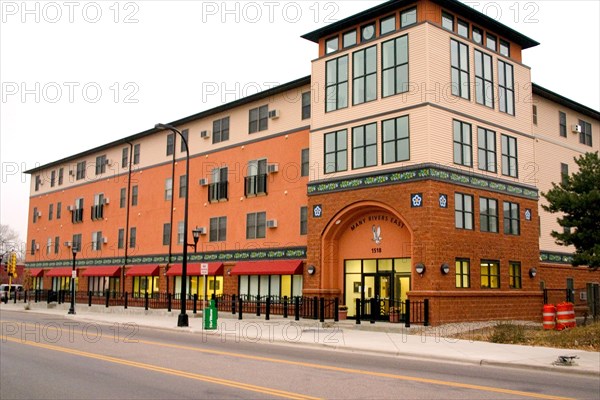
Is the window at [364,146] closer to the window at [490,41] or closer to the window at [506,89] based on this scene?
the window at [506,89]

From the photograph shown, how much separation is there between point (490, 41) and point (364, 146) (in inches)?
318

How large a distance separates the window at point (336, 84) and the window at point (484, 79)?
19.6 feet

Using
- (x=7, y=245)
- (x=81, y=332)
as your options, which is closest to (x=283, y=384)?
(x=81, y=332)

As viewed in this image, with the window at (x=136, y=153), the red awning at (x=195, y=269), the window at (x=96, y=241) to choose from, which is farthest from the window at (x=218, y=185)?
the window at (x=96, y=241)

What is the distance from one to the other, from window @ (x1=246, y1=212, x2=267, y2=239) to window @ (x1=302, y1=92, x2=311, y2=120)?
20.2 ft

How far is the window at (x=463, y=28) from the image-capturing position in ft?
94.9

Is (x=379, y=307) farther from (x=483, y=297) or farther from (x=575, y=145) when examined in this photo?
(x=575, y=145)

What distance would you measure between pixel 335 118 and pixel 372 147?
2824 mm

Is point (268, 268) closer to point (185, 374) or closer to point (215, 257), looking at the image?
point (215, 257)

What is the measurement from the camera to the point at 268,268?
34719mm

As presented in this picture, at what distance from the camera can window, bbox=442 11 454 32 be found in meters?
28.2

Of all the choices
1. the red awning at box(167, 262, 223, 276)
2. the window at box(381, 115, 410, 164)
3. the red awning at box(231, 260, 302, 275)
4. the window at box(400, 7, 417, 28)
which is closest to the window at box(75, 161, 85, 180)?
the red awning at box(167, 262, 223, 276)

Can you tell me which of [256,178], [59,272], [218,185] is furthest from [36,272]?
[256,178]

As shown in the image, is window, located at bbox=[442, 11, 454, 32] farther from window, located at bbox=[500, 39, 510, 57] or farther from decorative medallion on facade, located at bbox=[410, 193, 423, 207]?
decorative medallion on facade, located at bbox=[410, 193, 423, 207]
